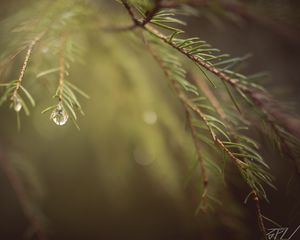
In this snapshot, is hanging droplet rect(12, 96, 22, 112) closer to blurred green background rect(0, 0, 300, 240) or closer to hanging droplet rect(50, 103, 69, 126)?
hanging droplet rect(50, 103, 69, 126)

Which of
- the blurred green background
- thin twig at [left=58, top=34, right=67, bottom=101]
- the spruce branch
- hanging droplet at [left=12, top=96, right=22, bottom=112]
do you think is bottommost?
the blurred green background

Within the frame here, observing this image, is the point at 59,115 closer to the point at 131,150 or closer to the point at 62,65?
the point at 62,65

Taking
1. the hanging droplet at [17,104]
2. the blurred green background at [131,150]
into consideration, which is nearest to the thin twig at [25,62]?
the hanging droplet at [17,104]

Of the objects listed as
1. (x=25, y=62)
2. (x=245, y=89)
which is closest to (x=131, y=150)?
(x=245, y=89)

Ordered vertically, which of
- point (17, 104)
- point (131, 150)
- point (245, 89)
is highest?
point (17, 104)

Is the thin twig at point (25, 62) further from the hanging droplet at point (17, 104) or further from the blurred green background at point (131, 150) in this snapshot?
the blurred green background at point (131, 150)

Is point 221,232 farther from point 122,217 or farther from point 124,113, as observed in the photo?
point 122,217

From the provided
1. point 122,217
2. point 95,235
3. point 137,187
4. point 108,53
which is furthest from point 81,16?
point 95,235

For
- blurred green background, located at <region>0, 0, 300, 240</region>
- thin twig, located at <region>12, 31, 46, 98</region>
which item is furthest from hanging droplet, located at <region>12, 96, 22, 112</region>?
blurred green background, located at <region>0, 0, 300, 240</region>
